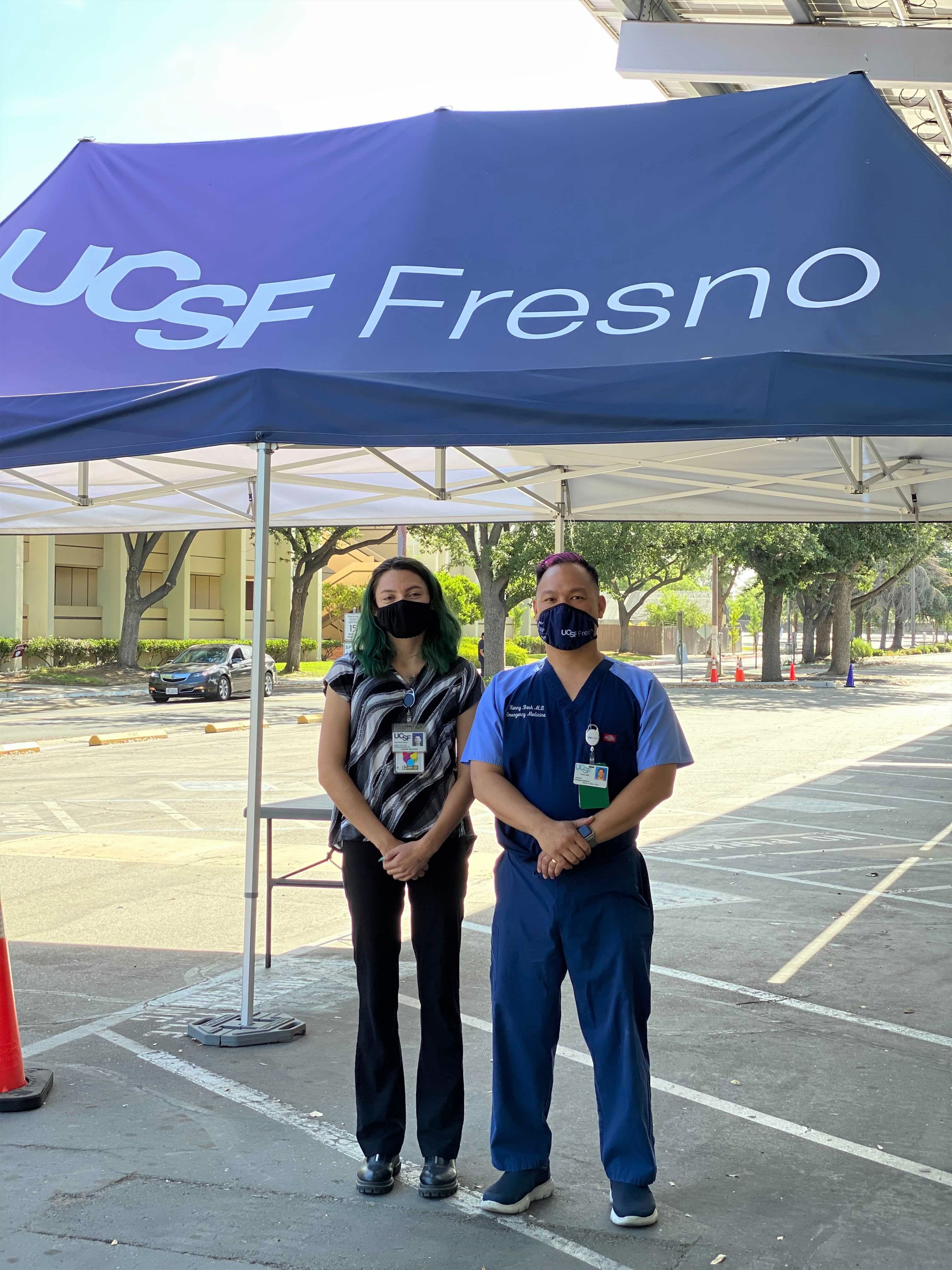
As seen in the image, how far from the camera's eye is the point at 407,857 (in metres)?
3.77

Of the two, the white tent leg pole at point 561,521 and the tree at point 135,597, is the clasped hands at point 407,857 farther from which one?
the tree at point 135,597

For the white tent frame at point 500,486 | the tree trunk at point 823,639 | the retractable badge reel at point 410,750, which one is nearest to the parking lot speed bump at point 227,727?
the white tent frame at point 500,486

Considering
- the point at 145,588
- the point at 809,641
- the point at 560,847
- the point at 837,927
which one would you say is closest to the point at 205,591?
the point at 145,588

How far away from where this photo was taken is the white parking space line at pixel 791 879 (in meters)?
8.29

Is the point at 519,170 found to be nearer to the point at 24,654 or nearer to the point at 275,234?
the point at 275,234

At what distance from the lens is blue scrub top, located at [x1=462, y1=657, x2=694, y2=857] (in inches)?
143

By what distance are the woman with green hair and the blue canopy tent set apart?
0.86 metres

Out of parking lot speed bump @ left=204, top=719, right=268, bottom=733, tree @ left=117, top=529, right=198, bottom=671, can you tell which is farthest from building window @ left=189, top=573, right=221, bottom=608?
parking lot speed bump @ left=204, top=719, right=268, bottom=733

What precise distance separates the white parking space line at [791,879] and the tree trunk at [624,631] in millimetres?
53018

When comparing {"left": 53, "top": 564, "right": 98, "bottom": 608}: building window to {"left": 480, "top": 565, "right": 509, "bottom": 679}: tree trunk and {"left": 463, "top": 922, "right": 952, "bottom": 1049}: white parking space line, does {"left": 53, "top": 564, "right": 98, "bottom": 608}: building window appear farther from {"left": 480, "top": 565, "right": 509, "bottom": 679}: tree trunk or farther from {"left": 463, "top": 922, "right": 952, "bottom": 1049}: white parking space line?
{"left": 463, "top": 922, "right": 952, "bottom": 1049}: white parking space line

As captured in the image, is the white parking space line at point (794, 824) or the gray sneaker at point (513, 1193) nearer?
the gray sneaker at point (513, 1193)

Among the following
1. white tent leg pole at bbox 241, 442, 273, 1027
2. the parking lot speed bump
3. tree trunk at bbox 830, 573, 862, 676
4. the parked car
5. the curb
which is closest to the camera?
white tent leg pole at bbox 241, 442, 273, 1027

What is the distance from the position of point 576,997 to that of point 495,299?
332 cm

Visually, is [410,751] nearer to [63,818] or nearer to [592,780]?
[592,780]
